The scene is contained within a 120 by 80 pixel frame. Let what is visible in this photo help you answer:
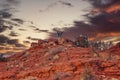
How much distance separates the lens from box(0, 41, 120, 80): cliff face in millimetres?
80669

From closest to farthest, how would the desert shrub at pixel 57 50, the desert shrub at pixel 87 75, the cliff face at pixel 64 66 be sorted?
the desert shrub at pixel 87 75 → the cliff face at pixel 64 66 → the desert shrub at pixel 57 50

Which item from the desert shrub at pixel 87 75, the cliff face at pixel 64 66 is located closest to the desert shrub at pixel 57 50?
the cliff face at pixel 64 66

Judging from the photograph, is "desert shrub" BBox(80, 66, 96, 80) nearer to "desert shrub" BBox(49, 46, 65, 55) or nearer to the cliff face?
the cliff face

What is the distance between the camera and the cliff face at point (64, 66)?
80669 millimetres

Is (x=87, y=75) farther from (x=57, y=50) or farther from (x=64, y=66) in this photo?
(x=57, y=50)

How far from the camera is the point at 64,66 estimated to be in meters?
85.1

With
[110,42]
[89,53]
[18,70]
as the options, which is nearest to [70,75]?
[89,53]

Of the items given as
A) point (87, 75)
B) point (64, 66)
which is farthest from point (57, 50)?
point (87, 75)

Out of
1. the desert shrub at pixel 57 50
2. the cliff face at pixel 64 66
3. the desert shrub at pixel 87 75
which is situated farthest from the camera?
the desert shrub at pixel 57 50

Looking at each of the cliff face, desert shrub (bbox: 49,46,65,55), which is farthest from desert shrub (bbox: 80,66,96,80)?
desert shrub (bbox: 49,46,65,55)

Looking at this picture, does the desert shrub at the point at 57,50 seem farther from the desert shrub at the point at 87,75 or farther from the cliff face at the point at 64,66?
the desert shrub at the point at 87,75

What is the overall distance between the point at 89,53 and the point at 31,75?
19.4 meters

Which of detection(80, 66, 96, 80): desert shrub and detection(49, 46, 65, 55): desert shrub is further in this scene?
detection(49, 46, 65, 55): desert shrub

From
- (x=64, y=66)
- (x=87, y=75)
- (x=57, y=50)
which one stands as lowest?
(x=87, y=75)
